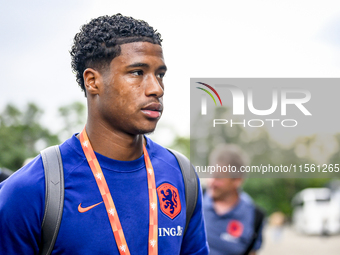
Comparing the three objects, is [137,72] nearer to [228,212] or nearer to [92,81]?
[92,81]

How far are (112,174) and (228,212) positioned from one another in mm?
3053

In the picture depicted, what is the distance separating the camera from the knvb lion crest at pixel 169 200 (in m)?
2.28

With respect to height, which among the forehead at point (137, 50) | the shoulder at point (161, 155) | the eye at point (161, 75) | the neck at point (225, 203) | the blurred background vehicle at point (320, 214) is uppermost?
the forehead at point (137, 50)

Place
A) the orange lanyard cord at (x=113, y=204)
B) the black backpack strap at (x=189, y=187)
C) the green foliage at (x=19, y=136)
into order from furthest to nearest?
the green foliage at (x=19, y=136), the black backpack strap at (x=189, y=187), the orange lanyard cord at (x=113, y=204)

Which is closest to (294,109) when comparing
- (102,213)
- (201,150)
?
(102,213)

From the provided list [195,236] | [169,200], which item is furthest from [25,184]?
[195,236]

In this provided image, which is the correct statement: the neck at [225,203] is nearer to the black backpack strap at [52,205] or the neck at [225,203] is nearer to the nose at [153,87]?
the nose at [153,87]

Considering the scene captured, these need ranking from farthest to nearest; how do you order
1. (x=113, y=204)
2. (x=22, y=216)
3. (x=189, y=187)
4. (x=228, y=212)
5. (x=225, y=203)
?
(x=225, y=203), (x=228, y=212), (x=189, y=187), (x=113, y=204), (x=22, y=216)

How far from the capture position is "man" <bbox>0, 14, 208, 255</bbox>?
1.96 m

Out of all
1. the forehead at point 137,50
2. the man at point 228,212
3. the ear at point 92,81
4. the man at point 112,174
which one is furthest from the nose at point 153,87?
the man at point 228,212

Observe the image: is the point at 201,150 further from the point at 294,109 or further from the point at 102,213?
the point at 102,213

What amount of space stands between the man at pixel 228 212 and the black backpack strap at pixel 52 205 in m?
3.12

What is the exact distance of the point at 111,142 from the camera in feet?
7.38

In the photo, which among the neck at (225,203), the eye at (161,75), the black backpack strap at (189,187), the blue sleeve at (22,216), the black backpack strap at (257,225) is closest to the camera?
the blue sleeve at (22,216)
